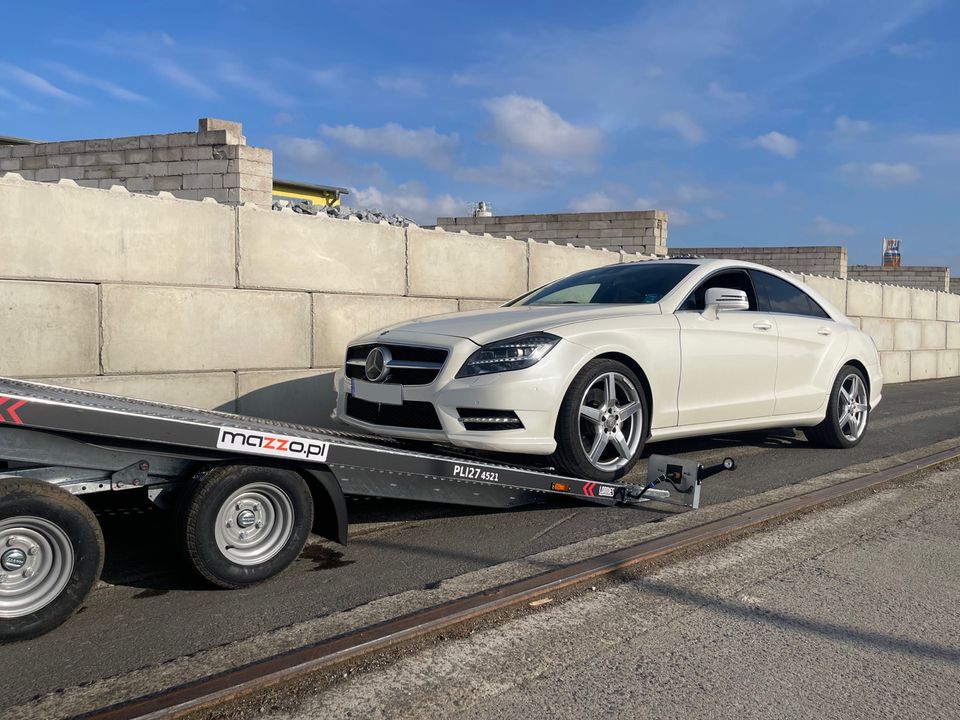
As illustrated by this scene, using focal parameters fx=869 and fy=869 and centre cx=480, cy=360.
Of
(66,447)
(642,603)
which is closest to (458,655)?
(642,603)

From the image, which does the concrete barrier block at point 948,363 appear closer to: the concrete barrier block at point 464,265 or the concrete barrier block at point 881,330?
the concrete barrier block at point 881,330

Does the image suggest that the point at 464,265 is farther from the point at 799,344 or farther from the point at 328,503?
the point at 328,503

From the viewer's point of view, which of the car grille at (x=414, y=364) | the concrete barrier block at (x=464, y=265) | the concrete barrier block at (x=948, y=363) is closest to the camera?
the car grille at (x=414, y=364)

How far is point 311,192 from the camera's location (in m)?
29.3

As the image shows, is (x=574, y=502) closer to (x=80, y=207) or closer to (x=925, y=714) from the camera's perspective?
(x=925, y=714)

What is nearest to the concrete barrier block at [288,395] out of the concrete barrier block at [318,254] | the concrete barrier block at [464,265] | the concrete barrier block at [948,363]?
the concrete barrier block at [318,254]

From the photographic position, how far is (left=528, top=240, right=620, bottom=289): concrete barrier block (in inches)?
381

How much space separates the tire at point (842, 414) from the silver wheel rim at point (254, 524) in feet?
16.9

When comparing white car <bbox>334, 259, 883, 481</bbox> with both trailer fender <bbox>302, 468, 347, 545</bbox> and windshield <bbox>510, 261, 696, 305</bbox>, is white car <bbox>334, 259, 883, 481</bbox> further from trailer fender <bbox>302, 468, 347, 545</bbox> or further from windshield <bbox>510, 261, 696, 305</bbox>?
trailer fender <bbox>302, 468, 347, 545</bbox>

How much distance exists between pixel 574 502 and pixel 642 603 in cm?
184

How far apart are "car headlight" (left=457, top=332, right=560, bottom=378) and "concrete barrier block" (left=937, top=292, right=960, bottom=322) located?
53.4ft

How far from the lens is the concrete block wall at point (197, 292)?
584cm

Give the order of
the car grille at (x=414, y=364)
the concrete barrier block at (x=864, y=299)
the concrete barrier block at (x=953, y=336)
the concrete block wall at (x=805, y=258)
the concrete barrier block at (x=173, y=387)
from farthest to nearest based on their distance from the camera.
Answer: the concrete block wall at (x=805, y=258) → the concrete barrier block at (x=953, y=336) → the concrete barrier block at (x=864, y=299) → the concrete barrier block at (x=173, y=387) → the car grille at (x=414, y=364)

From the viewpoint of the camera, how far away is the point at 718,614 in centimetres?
347
